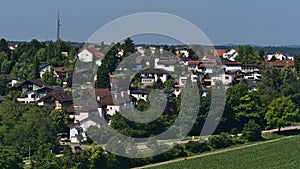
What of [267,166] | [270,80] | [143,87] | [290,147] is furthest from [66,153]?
[270,80]

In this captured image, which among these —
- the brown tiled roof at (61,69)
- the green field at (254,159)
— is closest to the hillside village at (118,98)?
the brown tiled roof at (61,69)

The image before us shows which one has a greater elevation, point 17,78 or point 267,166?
point 17,78

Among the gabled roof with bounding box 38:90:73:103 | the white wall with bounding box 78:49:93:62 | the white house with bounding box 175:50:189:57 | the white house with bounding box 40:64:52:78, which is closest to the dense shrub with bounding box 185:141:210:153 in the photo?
the gabled roof with bounding box 38:90:73:103

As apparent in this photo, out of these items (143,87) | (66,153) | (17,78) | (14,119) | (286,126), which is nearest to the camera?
(66,153)

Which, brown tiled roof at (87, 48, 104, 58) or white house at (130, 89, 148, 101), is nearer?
white house at (130, 89, 148, 101)

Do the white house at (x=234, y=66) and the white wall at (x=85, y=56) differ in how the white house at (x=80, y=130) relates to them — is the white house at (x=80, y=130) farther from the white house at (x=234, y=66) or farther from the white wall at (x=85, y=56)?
the white house at (x=234, y=66)

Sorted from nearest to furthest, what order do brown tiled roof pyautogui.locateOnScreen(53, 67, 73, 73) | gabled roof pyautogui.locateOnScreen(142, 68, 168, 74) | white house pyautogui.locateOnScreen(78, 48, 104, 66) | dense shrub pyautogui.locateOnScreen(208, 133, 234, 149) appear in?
dense shrub pyautogui.locateOnScreen(208, 133, 234, 149) < gabled roof pyautogui.locateOnScreen(142, 68, 168, 74) < brown tiled roof pyautogui.locateOnScreen(53, 67, 73, 73) < white house pyautogui.locateOnScreen(78, 48, 104, 66)

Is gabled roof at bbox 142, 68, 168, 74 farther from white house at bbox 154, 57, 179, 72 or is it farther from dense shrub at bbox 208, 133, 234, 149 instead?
dense shrub at bbox 208, 133, 234, 149

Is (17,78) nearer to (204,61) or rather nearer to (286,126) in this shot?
(204,61)
